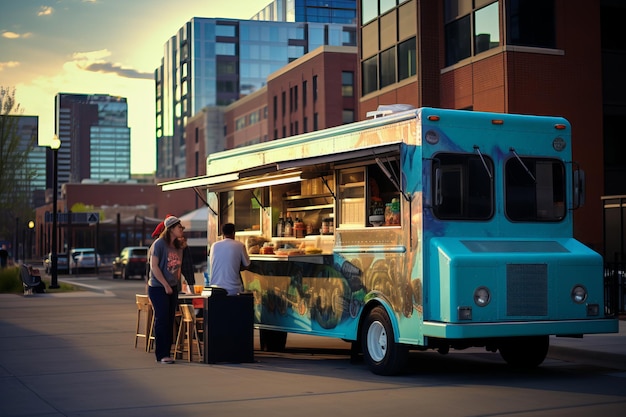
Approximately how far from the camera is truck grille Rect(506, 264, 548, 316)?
37.7 feet

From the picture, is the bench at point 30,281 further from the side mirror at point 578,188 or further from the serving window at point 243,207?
the side mirror at point 578,188

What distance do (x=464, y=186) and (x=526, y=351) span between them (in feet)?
8.32

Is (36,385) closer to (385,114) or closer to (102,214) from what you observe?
(385,114)

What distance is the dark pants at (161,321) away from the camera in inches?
528

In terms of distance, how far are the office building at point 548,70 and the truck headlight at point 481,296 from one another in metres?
18.5

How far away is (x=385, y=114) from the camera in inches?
521

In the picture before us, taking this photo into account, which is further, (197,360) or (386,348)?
(197,360)

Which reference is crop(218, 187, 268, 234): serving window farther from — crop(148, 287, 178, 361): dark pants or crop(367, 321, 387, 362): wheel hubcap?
crop(367, 321, 387, 362): wheel hubcap

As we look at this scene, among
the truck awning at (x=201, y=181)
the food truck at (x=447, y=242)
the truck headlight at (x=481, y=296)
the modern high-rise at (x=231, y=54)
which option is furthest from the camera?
the modern high-rise at (x=231, y=54)

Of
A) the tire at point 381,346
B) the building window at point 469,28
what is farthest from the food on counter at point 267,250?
the building window at point 469,28

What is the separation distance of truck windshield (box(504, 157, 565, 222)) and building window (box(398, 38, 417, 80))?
22.0m

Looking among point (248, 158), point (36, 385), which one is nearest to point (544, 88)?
point (248, 158)

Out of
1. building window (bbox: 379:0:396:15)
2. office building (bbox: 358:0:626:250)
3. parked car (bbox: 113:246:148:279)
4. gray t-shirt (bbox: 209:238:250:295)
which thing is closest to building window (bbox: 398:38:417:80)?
office building (bbox: 358:0:626:250)

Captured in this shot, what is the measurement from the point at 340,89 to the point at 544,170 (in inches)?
2519
